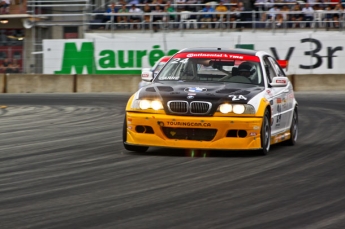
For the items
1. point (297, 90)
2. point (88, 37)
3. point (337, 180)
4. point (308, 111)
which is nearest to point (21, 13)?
point (88, 37)

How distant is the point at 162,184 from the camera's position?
25.8ft

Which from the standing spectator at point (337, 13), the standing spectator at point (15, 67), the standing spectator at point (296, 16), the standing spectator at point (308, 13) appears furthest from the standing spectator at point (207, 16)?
the standing spectator at point (15, 67)

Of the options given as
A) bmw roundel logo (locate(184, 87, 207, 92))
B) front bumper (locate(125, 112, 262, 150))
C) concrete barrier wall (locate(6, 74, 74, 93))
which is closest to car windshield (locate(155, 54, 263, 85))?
bmw roundel logo (locate(184, 87, 207, 92))

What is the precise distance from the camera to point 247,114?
32.7 ft

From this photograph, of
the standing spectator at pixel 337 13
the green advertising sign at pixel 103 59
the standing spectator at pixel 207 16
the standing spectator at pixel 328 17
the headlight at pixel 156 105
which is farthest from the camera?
the standing spectator at pixel 207 16

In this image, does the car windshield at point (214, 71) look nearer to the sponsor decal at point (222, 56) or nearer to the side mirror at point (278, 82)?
the sponsor decal at point (222, 56)

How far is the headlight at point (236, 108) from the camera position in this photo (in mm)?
9898

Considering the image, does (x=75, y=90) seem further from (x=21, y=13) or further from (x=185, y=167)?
(x=185, y=167)

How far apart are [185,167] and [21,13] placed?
2890 cm

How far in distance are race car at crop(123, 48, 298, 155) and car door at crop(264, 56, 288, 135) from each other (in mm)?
15

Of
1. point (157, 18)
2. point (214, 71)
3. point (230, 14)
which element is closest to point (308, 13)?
point (230, 14)

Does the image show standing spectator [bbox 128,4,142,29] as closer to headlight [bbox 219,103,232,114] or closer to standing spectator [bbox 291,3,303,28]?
standing spectator [bbox 291,3,303,28]

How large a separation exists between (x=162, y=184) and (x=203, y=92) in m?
2.47

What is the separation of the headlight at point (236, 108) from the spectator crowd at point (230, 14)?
73.8 feet
